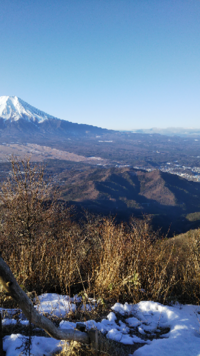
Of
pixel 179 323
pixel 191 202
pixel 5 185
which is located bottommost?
pixel 191 202

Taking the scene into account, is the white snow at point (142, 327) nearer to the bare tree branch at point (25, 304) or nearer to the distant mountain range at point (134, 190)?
the bare tree branch at point (25, 304)

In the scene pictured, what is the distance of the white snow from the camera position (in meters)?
2.03

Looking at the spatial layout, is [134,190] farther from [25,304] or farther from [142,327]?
[25,304]

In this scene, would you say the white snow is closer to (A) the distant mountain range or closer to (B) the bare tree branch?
(B) the bare tree branch

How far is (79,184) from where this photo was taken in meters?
136

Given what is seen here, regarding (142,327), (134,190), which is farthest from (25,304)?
(134,190)

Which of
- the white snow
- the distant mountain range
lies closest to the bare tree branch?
the white snow

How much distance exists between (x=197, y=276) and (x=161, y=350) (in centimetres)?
225

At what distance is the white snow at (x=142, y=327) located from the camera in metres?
2.03

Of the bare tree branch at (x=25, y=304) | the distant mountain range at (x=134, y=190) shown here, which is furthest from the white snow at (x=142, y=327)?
the distant mountain range at (x=134, y=190)

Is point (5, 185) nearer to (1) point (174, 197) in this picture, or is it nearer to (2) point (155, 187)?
(1) point (174, 197)

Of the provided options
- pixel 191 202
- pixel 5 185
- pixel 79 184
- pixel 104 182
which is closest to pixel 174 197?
pixel 191 202

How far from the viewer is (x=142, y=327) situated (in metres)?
2.73

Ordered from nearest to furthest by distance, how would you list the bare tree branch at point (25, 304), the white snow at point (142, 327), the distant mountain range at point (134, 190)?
the bare tree branch at point (25, 304) < the white snow at point (142, 327) < the distant mountain range at point (134, 190)
